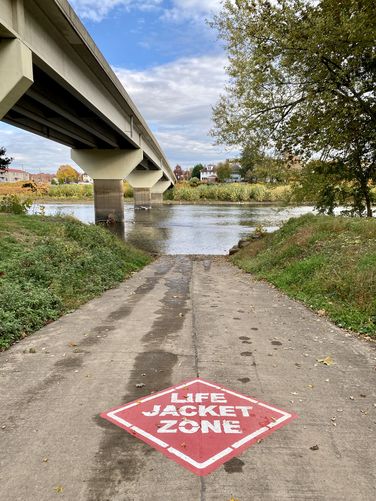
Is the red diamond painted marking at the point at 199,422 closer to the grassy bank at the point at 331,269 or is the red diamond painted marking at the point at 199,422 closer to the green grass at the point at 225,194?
the grassy bank at the point at 331,269

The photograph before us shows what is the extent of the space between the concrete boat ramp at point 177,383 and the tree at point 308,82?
32.4ft

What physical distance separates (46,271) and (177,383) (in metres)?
5.37

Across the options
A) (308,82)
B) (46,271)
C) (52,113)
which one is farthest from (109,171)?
(46,271)

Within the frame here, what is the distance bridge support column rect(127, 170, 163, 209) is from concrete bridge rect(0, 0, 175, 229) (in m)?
26.2

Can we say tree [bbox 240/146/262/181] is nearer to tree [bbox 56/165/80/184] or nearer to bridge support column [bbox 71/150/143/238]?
bridge support column [bbox 71/150/143/238]

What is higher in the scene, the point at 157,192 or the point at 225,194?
the point at 157,192

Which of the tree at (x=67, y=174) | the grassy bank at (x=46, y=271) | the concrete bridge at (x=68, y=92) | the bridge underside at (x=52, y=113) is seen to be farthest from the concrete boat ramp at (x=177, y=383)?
the tree at (x=67, y=174)

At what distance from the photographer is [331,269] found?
882 centimetres

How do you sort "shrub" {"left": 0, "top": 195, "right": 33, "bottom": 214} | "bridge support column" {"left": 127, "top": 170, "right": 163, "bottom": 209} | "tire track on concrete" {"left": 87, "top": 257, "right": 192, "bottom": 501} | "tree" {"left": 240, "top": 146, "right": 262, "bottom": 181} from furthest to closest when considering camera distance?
"bridge support column" {"left": 127, "top": 170, "right": 163, "bottom": 209} < "tree" {"left": 240, "top": 146, "right": 262, "bottom": 181} < "shrub" {"left": 0, "top": 195, "right": 33, "bottom": 214} < "tire track on concrete" {"left": 87, "top": 257, "right": 192, "bottom": 501}

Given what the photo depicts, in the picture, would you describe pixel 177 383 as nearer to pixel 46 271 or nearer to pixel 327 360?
pixel 327 360

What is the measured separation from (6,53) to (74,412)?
34.6 feet

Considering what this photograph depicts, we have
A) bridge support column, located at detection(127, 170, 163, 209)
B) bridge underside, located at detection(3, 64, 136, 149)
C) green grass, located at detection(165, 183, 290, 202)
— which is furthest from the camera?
green grass, located at detection(165, 183, 290, 202)

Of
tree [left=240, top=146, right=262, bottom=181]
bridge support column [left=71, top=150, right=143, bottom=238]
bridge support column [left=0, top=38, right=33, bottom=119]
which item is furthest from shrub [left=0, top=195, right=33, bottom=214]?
bridge support column [left=71, top=150, right=143, bottom=238]

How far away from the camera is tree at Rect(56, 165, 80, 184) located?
167 m
